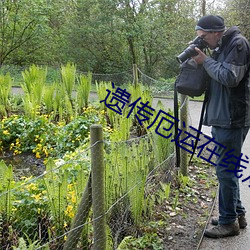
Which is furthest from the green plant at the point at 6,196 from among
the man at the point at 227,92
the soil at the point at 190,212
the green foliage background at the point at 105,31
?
the green foliage background at the point at 105,31

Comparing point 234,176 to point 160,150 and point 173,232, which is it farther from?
point 160,150

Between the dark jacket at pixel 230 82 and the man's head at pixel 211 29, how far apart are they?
70 millimetres

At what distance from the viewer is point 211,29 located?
297 centimetres

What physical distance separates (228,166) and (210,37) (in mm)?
1075

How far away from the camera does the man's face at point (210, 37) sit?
9.88ft

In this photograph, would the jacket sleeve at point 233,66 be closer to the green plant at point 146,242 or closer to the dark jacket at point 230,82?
the dark jacket at point 230,82

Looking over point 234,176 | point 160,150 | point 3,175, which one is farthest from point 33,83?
point 234,176

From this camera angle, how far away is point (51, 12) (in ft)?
53.6

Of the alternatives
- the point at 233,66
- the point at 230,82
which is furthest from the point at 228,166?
the point at 233,66

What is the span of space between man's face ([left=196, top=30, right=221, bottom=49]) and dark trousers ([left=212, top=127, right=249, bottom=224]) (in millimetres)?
693

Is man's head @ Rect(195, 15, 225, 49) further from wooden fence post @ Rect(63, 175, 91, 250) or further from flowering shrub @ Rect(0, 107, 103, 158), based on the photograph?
flowering shrub @ Rect(0, 107, 103, 158)

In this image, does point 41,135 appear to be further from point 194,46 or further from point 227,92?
point 227,92

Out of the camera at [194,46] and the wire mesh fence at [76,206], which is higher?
the camera at [194,46]

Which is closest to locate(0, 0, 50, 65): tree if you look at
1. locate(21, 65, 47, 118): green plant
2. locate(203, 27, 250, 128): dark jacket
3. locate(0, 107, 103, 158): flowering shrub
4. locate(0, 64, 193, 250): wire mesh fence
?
locate(21, 65, 47, 118): green plant
